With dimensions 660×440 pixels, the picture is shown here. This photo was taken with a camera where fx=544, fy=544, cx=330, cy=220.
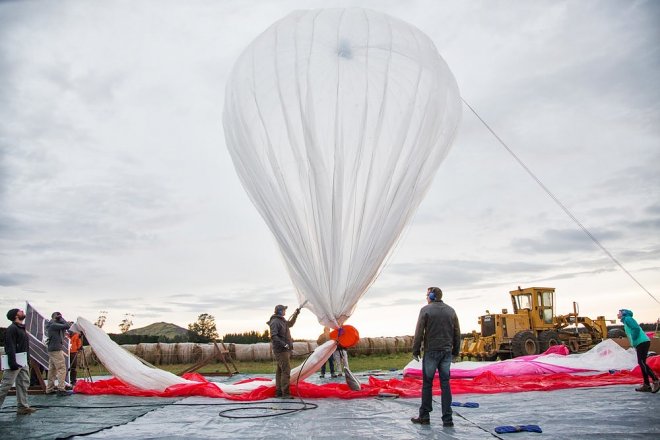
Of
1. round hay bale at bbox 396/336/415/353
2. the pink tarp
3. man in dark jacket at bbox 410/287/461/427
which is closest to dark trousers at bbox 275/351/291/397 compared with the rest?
man in dark jacket at bbox 410/287/461/427

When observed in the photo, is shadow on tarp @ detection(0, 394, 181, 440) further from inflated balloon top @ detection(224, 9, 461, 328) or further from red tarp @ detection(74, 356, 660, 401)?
inflated balloon top @ detection(224, 9, 461, 328)

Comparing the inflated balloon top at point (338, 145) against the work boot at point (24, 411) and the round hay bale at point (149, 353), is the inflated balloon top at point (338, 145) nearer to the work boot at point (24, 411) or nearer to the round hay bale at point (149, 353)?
the work boot at point (24, 411)

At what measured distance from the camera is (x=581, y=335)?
57.8 ft

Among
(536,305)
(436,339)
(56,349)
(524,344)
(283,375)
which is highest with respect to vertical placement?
(536,305)

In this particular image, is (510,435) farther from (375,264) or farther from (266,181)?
(266,181)

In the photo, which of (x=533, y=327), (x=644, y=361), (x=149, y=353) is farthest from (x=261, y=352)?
(x=644, y=361)

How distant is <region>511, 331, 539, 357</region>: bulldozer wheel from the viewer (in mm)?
Answer: 15156

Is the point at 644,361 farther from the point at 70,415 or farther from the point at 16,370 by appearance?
the point at 16,370

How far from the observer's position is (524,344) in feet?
50.0

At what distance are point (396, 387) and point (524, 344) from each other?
26.1 feet

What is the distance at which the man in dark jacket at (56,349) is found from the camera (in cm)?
988

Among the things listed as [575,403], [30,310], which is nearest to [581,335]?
[575,403]

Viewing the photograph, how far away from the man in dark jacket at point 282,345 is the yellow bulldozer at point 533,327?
9665mm

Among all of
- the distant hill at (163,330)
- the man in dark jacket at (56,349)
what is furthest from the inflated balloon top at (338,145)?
the distant hill at (163,330)
